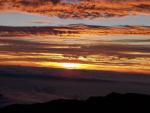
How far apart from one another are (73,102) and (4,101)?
1505cm

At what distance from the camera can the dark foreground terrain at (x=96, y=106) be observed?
71500mm

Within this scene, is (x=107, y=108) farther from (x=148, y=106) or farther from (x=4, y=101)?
(x=4, y=101)

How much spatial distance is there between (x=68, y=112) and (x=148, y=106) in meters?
11.9

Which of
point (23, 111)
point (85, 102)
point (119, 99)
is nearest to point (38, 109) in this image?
point (23, 111)

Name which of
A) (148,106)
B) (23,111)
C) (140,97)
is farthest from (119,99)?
(23,111)

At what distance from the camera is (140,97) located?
80.5 metres

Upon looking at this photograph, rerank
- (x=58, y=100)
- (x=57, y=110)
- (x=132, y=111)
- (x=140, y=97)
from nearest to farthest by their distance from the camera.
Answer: (x=132, y=111), (x=57, y=110), (x=140, y=97), (x=58, y=100)

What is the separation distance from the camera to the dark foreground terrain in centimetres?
7150

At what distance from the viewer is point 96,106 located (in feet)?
248

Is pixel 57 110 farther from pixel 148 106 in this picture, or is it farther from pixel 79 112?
pixel 148 106

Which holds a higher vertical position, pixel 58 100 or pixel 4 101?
pixel 4 101

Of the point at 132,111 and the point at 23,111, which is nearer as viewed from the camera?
the point at 132,111

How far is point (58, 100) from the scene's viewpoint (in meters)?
87.2

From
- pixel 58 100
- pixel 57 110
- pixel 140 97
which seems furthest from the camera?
pixel 58 100
